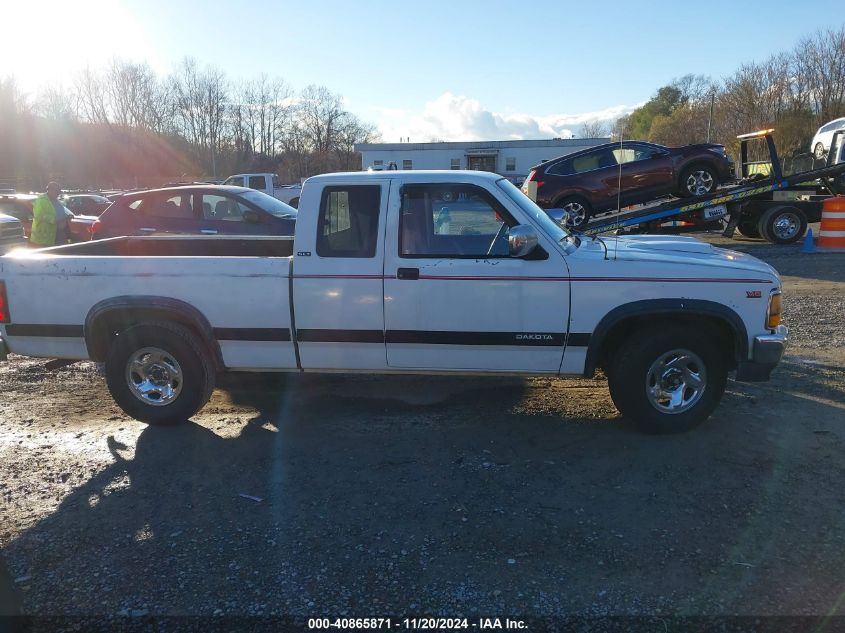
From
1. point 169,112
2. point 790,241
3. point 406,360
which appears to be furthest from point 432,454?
point 169,112

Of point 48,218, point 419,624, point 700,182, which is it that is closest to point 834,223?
point 700,182

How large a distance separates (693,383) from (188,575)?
3.52 m

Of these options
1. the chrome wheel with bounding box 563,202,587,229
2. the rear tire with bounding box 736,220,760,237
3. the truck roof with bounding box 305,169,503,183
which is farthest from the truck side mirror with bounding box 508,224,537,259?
the rear tire with bounding box 736,220,760,237

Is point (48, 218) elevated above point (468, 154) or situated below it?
→ below

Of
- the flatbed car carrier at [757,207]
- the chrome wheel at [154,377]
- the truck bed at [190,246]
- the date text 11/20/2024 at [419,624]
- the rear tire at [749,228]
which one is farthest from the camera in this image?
the rear tire at [749,228]

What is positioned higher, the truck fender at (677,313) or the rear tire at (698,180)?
the rear tire at (698,180)

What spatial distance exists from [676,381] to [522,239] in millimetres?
1568

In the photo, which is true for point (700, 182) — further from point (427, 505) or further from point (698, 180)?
point (427, 505)

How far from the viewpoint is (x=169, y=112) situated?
70125mm

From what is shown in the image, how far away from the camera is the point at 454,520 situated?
11.3 feet

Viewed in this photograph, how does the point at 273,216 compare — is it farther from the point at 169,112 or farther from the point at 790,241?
the point at 169,112

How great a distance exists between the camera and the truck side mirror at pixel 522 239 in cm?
412

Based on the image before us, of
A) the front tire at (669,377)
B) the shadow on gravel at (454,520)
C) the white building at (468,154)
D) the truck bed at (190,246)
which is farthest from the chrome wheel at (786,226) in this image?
the white building at (468,154)

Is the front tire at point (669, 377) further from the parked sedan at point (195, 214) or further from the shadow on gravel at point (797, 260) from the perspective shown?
the shadow on gravel at point (797, 260)
